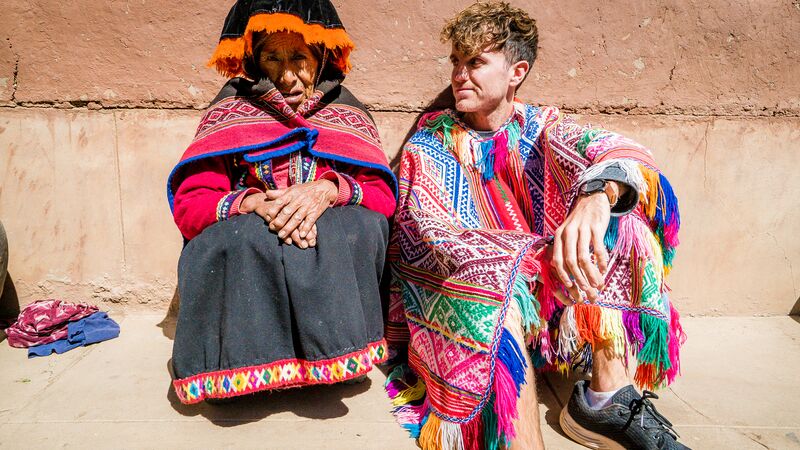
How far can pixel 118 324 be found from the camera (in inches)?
122

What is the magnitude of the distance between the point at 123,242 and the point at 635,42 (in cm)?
297

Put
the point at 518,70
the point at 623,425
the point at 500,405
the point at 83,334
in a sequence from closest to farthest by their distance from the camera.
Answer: the point at 500,405 < the point at 623,425 < the point at 518,70 < the point at 83,334

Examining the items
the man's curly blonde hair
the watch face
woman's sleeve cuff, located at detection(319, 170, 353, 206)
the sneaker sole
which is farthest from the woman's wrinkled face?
the sneaker sole

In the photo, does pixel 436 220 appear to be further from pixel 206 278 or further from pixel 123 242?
pixel 123 242

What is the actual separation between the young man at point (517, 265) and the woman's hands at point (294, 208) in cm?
43

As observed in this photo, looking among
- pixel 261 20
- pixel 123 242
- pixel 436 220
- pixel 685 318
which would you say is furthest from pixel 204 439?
pixel 685 318

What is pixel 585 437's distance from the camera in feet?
7.07

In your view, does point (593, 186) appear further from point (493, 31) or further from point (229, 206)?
point (229, 206)

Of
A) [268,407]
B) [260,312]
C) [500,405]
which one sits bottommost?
[268,407]

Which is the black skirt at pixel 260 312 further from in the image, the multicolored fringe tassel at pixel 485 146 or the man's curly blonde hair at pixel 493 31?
the man's curly blonde hair at pixel 493 31

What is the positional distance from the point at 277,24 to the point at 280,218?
806mm

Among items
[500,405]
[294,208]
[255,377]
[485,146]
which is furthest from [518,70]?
[255,377]

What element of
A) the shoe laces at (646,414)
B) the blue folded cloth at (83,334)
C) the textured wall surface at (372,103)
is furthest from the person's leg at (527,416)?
the blue folded cloth at (83,334)

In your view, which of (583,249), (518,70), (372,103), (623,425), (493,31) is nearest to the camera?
(583,249)
